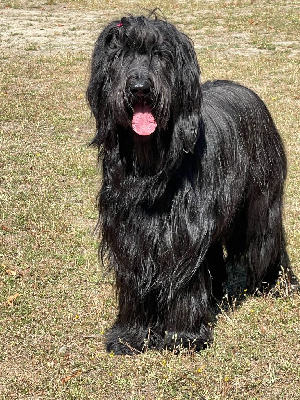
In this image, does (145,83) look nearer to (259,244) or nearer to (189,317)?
(189,317)

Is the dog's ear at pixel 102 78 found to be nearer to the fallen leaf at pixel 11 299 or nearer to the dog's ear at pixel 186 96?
the dog's ear at pixel 186 96

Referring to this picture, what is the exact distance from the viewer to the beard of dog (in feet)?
12.1

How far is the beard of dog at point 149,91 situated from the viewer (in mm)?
3689

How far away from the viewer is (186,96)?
3842 mm

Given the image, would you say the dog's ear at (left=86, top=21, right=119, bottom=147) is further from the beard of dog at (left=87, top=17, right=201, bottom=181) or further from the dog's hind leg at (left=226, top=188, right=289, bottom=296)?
the dog's hind leg at (left=226, top=188, right=289, bottom=296)

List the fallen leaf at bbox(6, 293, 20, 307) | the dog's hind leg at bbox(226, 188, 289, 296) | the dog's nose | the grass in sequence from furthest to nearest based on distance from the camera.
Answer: the fallen leaf at bbox(6, 293, 20, 307), the dog's hind leg at bbox(226, 188, 289, 296), the grass, the dog's nose

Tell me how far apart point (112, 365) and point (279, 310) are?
149 cm

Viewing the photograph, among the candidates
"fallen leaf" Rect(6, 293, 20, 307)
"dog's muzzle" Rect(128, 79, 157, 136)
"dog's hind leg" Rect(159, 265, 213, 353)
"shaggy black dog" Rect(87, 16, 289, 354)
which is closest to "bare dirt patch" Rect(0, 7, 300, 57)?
"fallen leaf" Rect(6, 293, 20, 307)

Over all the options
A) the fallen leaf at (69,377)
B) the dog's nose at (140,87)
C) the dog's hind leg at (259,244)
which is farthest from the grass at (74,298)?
the dog's nose at (140,87)

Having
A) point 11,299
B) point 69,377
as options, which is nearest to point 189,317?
point 69,377

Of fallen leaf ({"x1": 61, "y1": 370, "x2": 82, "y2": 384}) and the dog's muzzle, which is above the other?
the dog's muzzle

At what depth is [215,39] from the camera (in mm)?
17172

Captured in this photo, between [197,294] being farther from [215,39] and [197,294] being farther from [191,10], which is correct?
[191,10]

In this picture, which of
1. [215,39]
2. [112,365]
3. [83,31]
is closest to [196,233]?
[112,365]
